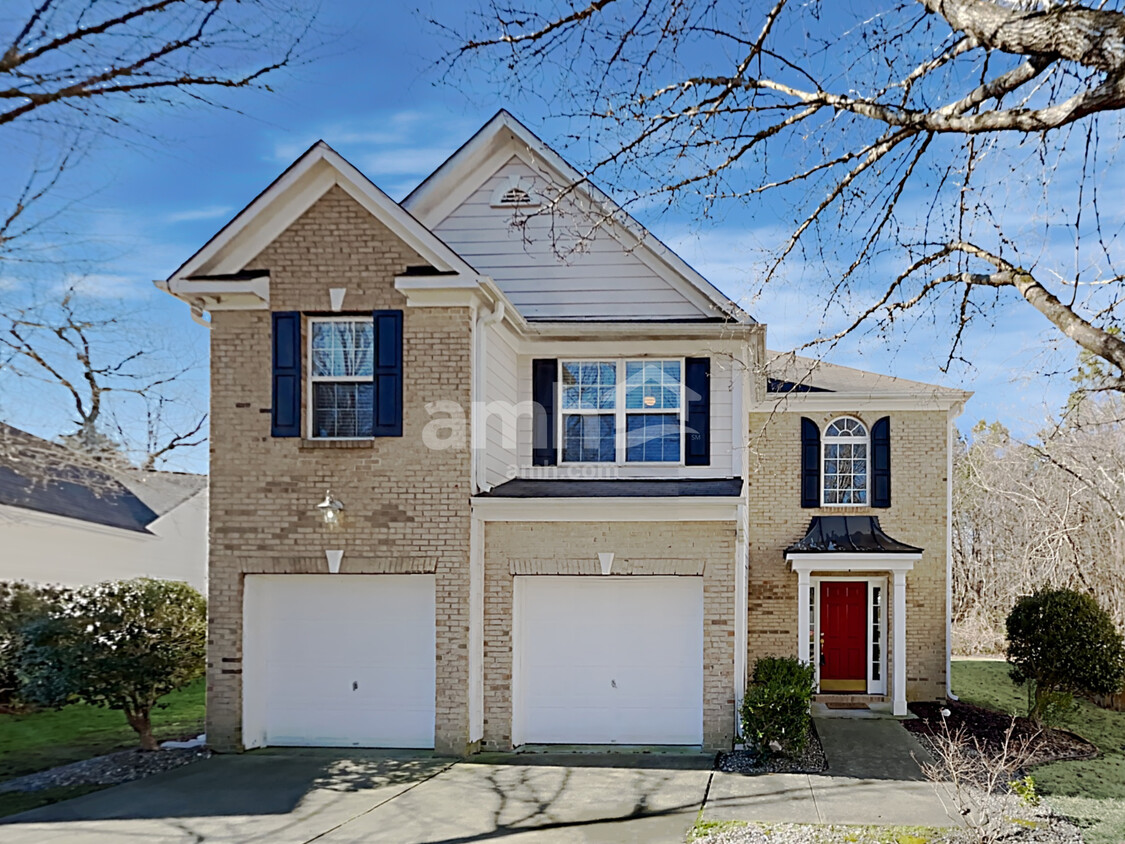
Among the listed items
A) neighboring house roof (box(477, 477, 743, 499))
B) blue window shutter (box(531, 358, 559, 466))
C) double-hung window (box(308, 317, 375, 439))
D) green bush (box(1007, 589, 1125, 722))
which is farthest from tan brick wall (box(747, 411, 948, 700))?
double-hung window (box(308, 317, 375, 439))

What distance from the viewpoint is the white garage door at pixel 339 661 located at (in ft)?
42.0

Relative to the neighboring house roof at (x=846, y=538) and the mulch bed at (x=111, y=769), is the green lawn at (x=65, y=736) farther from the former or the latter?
the neighboring house roof at (x=846, y=538)

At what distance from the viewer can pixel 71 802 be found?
33.5 feet

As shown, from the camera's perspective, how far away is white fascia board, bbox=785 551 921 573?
659 inches

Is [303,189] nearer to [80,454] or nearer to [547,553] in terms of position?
[80,454]

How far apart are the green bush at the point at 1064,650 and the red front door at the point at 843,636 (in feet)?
8.82

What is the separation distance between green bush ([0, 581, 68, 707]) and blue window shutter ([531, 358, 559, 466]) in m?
6.42

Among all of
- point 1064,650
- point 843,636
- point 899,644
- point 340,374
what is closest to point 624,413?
point 340,374

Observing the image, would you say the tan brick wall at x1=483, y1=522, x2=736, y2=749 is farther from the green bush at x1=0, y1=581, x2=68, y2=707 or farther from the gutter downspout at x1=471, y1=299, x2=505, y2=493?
the green bush at x1=0, y1=581, x2=68, y2=707

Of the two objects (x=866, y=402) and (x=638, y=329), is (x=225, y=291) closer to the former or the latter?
(x=638, y=329)

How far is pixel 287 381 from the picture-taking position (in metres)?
12.9

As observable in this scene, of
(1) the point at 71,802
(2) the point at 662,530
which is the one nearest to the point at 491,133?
(2) the point at 662,530

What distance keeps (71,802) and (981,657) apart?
70.0 feet

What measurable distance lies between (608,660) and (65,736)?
24.0 ft
